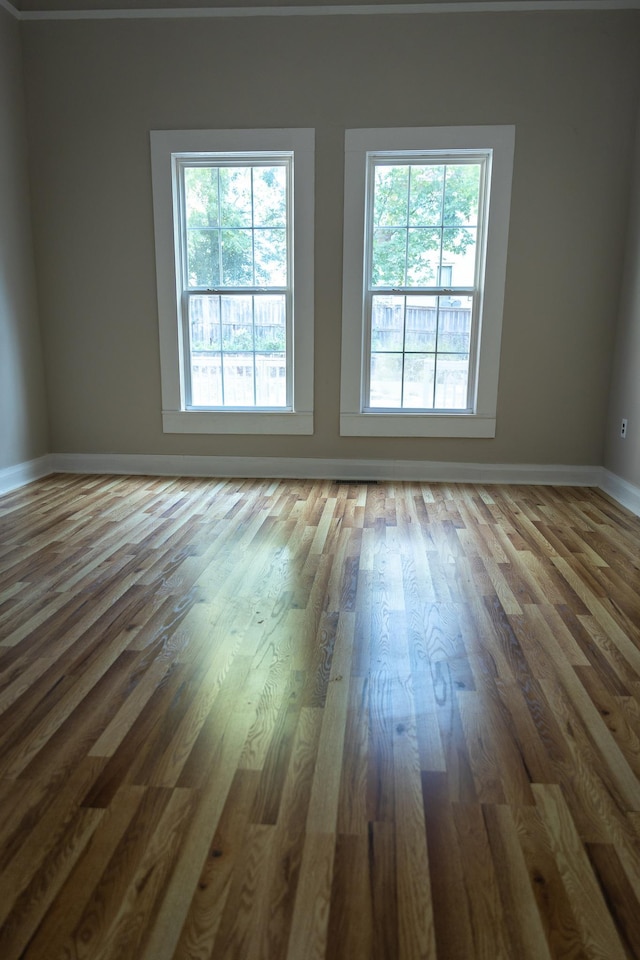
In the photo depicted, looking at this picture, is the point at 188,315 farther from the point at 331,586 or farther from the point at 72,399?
the point at 331,586

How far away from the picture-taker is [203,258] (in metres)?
5.02

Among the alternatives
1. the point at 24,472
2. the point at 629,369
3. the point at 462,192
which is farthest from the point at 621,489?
the point at 24,472

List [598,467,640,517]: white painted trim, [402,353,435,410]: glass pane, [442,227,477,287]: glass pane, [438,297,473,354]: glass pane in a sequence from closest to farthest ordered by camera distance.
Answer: [598,467,640,517]: white painted trim, [442,227,477,287]: glass pane, [438,297,473,354]: glass pane, [402,353,435,410]: glass pane

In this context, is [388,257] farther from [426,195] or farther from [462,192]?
[462,192]

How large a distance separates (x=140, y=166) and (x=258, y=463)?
8.05 feet

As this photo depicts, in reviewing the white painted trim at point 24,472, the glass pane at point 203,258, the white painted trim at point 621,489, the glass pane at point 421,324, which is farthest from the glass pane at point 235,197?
the white painted trim at point 621,489

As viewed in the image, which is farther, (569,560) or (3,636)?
(569,560)

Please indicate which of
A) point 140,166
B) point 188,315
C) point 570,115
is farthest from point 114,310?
point 570,115

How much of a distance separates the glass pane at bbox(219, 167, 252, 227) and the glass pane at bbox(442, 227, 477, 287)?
Answer: 1533 millimetres

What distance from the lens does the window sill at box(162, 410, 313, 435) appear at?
16.8 feet

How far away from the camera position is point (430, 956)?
46.8 inches

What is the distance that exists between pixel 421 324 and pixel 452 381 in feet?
1.68

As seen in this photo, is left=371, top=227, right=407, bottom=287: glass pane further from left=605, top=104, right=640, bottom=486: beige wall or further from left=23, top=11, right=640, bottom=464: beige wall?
left=605, top=104, right=640, bottom=486: beige wall

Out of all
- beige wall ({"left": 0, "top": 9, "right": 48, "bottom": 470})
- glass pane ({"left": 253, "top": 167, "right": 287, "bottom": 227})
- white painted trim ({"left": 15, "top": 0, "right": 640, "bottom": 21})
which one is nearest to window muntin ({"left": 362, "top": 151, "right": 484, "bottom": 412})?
glass pane ({"left": 253, "top": 167, "right": 287, "bottom": 227})
